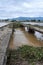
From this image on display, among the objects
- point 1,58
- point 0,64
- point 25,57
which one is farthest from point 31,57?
point 0,64

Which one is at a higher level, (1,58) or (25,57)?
(1,58)

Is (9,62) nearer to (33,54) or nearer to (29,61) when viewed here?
(29,61)

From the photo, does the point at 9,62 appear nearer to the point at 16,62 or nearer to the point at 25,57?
the point at 16,62

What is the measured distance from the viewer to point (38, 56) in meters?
5.88

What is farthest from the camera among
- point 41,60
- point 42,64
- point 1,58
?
point 41,60

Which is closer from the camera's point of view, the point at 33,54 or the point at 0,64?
the point at 0,64

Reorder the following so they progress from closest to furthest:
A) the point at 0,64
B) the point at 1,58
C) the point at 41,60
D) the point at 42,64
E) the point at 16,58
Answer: the point at 0,64, the point at 1,58, the point at 42,64, the point at 41,60, the point at 16,58

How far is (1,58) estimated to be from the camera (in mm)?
4039

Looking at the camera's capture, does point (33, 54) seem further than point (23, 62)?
Yes

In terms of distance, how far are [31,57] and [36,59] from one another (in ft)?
0.90

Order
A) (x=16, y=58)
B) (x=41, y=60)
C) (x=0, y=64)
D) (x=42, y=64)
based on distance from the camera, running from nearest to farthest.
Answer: (x=0, y=64), (x=42, y=64), (x=41, y=60), (x=16, y=58)

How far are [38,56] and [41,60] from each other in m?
0.36

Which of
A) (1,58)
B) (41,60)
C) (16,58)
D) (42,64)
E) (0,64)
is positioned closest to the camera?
(0,64)

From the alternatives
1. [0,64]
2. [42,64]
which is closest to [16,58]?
[42,64]
